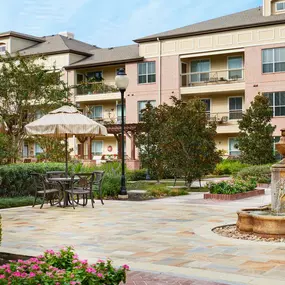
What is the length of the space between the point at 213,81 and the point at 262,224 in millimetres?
30177

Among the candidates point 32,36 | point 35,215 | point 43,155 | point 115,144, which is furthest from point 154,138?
point 32,36

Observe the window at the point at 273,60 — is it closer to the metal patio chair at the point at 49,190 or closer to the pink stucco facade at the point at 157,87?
the pink stucco facade at the point at 157,87

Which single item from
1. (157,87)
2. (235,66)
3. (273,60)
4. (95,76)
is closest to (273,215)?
(273,60)

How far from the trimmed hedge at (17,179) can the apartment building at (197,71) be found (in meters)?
18.3

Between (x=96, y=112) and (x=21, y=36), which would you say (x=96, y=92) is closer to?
(x=96, y=112)

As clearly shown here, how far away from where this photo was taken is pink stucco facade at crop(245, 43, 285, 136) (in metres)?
35.5

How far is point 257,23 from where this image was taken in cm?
3600

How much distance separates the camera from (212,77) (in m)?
39.3

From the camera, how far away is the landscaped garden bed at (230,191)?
1642 cm

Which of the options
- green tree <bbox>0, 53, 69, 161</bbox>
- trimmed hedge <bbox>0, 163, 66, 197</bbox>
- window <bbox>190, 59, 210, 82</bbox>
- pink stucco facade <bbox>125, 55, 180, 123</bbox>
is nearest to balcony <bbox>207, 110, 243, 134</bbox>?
window <bbox>190, 59, 210, 82</bbox>

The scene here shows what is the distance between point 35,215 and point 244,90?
2737cm

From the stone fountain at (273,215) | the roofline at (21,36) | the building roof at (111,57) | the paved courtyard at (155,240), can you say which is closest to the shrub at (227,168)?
the building roof at (111,57)

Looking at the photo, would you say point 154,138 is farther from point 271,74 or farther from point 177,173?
point 271,74

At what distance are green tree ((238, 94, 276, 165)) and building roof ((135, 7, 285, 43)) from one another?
9.92m
